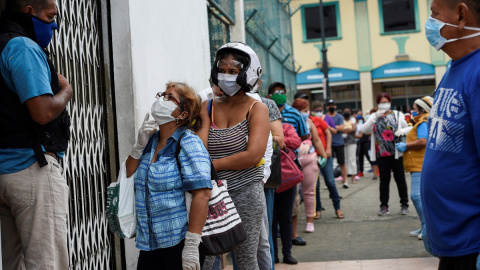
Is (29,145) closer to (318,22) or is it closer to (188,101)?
(188,101)

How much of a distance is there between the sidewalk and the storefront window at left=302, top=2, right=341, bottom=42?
1031 inches

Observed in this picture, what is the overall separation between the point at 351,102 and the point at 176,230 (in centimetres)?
3106

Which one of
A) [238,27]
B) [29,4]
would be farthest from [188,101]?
[238,27]

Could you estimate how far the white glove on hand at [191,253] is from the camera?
355cm

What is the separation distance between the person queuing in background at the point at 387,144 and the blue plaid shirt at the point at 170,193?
661cm

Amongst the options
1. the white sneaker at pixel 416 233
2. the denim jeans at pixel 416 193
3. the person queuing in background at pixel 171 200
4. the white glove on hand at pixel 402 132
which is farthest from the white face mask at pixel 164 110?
the white glove on hand at pixel 402 132

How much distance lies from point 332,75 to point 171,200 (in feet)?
96.4

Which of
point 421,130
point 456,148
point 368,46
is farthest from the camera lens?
point 368,46

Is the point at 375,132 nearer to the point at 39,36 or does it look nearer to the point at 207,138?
the point at 207,138

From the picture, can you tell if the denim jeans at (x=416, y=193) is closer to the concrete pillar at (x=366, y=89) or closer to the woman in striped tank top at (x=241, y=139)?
the woman in striped tank top at (x=241, y=139)

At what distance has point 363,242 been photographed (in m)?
8.60

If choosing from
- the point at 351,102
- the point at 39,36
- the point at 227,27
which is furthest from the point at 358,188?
the point at 351,102

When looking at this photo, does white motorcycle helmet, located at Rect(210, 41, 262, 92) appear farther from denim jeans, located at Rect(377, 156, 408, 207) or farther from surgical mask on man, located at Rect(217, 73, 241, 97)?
denim jeans, located at Rect(377, 156, 408, 207)

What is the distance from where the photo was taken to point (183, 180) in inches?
144
